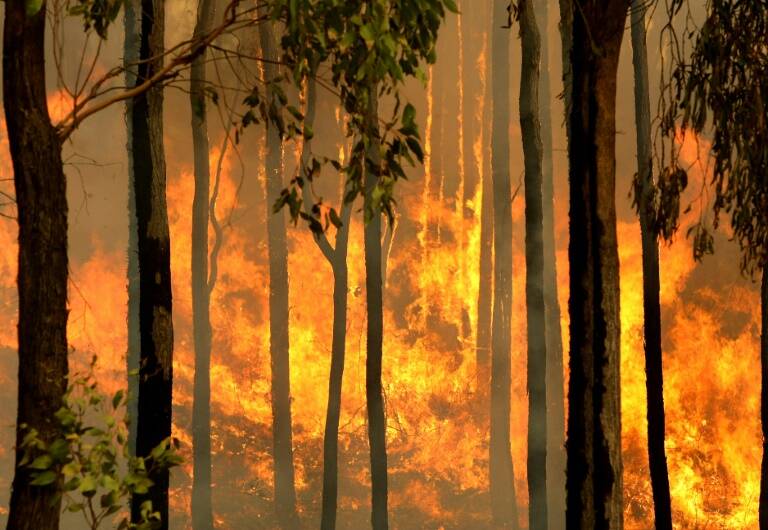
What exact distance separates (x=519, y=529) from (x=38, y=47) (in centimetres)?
1987

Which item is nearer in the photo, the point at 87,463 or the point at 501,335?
the point at 87,463

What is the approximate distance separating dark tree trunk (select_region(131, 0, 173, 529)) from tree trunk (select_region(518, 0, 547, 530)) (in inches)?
157

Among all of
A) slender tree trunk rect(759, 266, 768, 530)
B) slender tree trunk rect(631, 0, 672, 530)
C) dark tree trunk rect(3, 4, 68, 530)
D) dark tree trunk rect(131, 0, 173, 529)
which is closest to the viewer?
dark tree trunk rect(3, 4, 68, 530)

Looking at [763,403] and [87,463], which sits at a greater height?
[87,463]

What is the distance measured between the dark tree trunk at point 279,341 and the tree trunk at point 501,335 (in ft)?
14.7

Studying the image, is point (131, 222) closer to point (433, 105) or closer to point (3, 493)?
point (3, 493)

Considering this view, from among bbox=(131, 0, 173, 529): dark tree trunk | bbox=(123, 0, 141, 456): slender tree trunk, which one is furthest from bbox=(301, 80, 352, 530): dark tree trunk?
bbox=(131, 0, 173, 529): dark tree trunk

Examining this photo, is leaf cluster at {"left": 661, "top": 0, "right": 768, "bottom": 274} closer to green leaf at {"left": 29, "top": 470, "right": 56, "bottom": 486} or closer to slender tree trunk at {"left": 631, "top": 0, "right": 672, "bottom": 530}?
slender tree trunk at {"left": 631, "top": 0, "right": 672, "bottom": 530}

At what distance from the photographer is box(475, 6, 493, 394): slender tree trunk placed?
90.1 ft

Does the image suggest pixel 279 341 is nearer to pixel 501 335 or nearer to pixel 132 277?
pixel 501 335

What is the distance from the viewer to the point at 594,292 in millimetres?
7617

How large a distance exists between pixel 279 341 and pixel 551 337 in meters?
5.02

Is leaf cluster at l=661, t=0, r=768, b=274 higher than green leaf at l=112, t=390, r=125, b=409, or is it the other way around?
leaf cluster at l=661, t=0, r=768, b=274

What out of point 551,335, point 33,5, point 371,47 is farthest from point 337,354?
point 33,5
